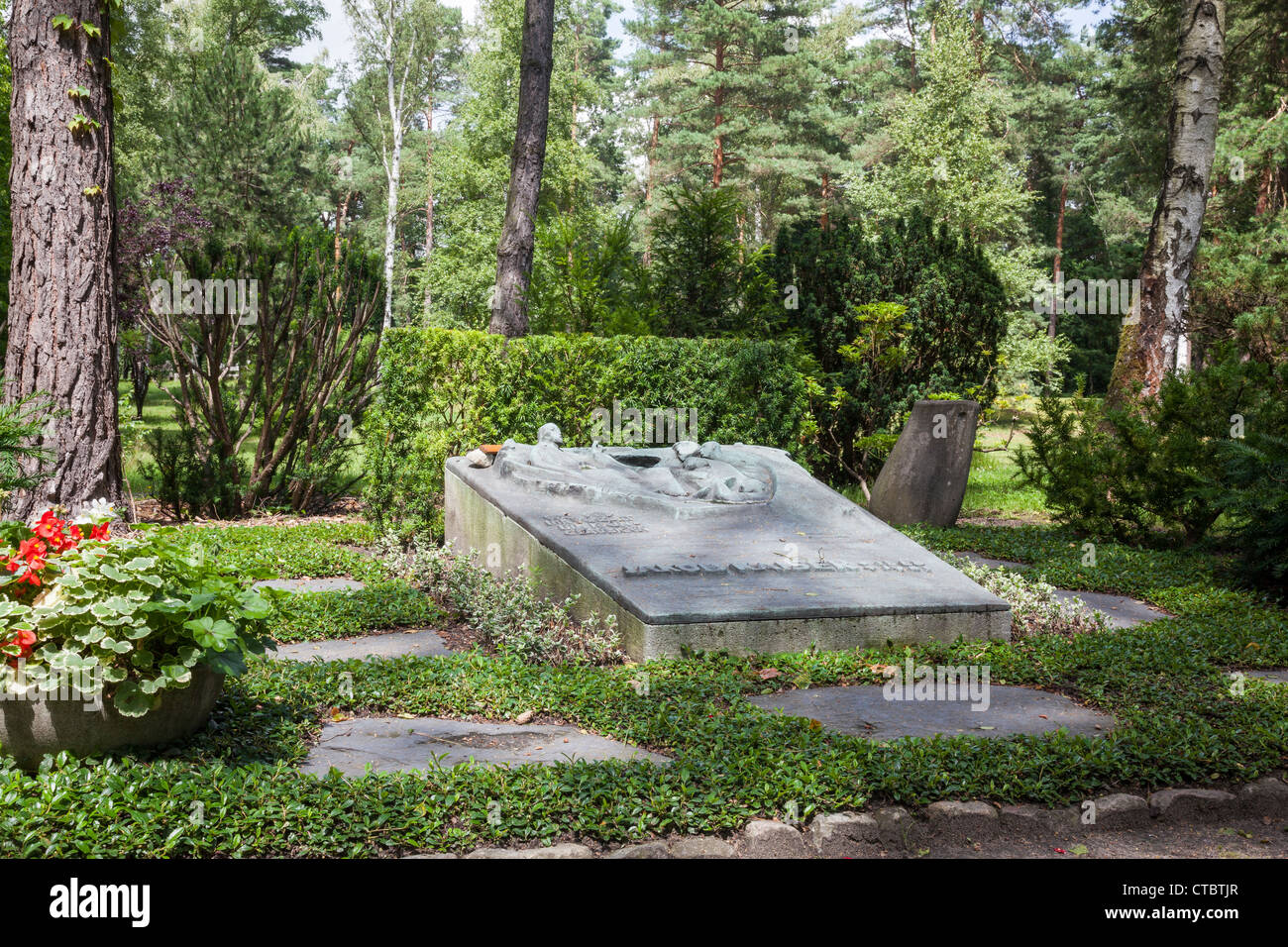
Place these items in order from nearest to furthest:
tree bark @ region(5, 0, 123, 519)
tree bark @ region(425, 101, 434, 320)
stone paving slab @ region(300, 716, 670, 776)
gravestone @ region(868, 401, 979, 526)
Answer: stone paving slab @ region(300, 716, 670, 776), tree bark @ region(5, 0, 123, 519), gravestone @ region(868, 401, 979, 526), tree bark @ region(425, 101, 434, 320)

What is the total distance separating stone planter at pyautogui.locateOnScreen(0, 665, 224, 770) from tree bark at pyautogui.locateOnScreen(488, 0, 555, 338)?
7250 millimetres

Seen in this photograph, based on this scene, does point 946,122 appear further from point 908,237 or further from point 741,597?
point 741,597

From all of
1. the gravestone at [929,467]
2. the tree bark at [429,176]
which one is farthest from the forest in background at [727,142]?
the gravestone at [929,467]

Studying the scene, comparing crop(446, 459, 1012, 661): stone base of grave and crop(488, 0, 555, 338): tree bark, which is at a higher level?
crop(488, 0, 555, 338): tree bark

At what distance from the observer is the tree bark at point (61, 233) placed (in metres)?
6.58

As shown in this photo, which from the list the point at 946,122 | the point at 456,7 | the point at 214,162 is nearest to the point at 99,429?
the point at 214,162

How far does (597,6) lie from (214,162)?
21.0m

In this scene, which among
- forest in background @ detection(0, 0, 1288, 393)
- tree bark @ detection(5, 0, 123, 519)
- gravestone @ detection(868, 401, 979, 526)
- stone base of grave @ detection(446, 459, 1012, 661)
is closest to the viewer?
stone base of grave @ detection(446, 459, 1012, 661)

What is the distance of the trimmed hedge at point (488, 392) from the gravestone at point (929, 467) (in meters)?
1.81

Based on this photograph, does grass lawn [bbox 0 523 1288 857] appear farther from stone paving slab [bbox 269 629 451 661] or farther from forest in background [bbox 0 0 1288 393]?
forest in background [bbox 0 0 1288 393]

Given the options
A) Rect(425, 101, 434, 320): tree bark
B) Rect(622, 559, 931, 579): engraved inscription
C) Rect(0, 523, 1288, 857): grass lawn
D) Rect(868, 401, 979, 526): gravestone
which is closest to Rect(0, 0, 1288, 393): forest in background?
Rect(425, 101, 434, 320): tree bark

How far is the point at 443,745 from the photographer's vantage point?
3.96 metres

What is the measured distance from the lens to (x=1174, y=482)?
8.27m

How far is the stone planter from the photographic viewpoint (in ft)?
10.8
